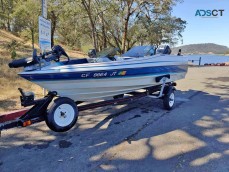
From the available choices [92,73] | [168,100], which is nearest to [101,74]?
[92,73]

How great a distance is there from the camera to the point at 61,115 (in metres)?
4.03

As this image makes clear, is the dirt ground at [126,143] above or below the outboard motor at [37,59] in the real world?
below

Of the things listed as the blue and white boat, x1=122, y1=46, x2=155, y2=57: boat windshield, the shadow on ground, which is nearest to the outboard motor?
the blue and white boat

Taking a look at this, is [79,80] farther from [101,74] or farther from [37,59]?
[37,59]

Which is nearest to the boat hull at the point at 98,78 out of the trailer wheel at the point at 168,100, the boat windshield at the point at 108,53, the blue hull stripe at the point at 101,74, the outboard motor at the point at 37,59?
the blue hull stripe at the point at 101,74

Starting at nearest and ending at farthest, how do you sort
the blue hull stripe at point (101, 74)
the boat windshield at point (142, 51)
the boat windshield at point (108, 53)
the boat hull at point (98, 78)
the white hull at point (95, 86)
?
the blue hull stripe at point (101, 74) < the boat hull at point (98, 78) < the white hull at point (95, 86) < the boat windshield at point (108, 53) < the boat windshield at point (142, 51)

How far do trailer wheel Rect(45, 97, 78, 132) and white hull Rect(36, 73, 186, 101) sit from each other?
0.25 metres

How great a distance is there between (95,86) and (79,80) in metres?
0.47

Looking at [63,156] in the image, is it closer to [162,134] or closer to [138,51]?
[162,134]

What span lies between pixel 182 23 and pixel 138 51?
22076mm

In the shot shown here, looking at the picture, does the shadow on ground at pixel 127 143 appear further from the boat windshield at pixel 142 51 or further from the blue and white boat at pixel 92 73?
the boat windshield at pixel 142 51

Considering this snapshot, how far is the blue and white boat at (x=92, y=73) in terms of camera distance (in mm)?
3924

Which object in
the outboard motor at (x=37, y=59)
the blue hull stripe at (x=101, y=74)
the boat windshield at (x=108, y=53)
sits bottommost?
the blue hull stripe at (x=101, y=74)

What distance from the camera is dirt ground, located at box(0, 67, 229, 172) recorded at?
3.40 metres
